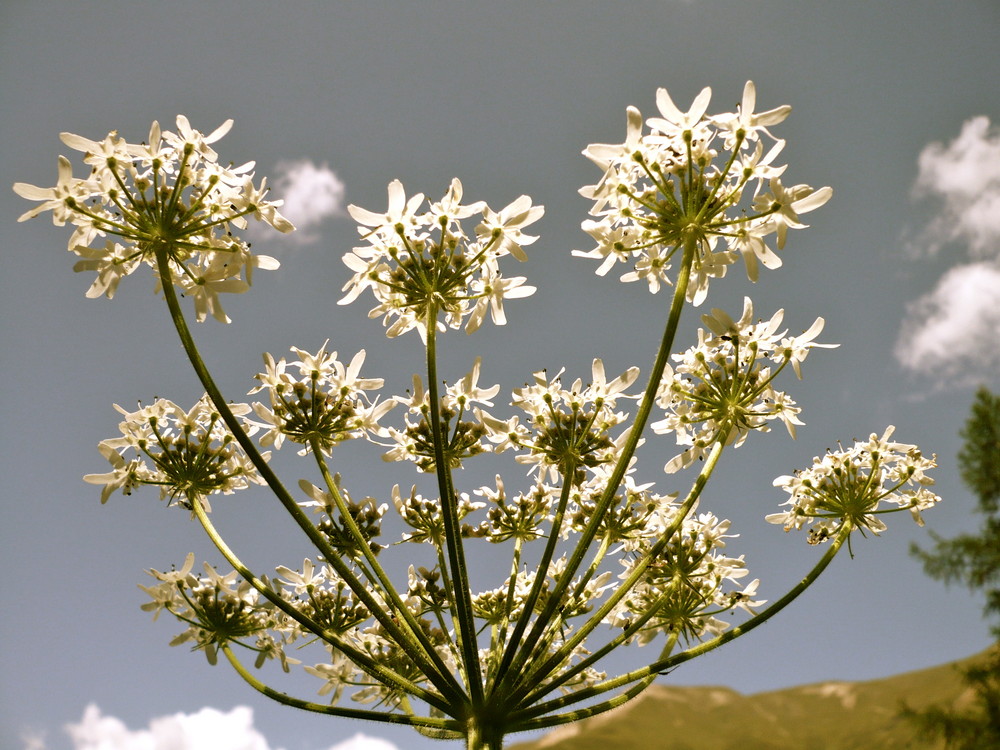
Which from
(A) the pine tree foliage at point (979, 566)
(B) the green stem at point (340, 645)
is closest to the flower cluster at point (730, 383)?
(B) the green stem at point (340, 645)

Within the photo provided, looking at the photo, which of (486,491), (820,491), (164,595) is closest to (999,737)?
(820,491)

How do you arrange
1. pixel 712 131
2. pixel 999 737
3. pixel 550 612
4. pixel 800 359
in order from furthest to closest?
pixel 999 737, pixel 800 359, pixel 712 131, pixel 550 612

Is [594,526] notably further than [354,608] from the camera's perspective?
No

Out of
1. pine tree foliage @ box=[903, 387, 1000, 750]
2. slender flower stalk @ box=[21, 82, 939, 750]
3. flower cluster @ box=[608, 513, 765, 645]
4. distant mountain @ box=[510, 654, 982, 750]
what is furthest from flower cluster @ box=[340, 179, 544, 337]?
distant mountain @ box=[510, 654, 982, 750]

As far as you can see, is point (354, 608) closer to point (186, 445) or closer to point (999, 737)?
point (186, 445)

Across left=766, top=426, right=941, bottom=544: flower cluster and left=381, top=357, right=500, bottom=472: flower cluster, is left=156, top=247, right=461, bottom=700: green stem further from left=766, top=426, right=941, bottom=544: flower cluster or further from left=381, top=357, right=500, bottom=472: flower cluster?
left=766, top=426, right=941, bottom=544: flower cluster

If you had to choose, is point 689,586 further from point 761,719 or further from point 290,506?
point 761,719

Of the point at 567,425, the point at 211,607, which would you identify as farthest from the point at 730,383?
the point at 211,607
